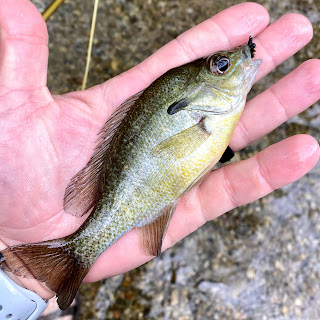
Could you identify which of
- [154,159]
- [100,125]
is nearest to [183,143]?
[154,159]

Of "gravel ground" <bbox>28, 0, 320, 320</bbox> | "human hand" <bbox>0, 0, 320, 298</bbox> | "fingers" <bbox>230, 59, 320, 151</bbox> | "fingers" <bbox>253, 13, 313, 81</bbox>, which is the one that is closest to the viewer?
"human hand" <bbox>0, 0, 320, 298</bbox>

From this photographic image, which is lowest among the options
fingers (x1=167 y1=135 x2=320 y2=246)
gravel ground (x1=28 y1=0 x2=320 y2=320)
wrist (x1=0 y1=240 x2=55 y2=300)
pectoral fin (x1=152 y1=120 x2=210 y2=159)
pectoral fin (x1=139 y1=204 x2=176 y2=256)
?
gravel ground (x1=28 y1=0 x2=320 y2=320)

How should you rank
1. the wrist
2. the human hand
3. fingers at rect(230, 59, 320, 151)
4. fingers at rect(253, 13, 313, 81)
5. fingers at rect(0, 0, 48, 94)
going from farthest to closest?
fingers at rect(253, 13, 313, 81) < fingers at rect(230, 59, 320, 151) < the wrist < the human hand < fingers at rect(0, 0, 48, 94)

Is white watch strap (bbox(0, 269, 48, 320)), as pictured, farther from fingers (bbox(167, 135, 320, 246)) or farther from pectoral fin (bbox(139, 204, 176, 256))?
fingers (bbox(167, 135, 320, 246))

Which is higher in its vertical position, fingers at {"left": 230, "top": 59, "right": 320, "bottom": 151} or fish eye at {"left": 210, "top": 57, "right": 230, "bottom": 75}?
fish eye at {"left": 210, "top": 57, "right": 230, "bottom": 75}

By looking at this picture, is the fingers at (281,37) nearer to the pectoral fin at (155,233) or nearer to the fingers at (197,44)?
the fingers at (197,44)

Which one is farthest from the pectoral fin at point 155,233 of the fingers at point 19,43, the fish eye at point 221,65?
the fingers at point 19,43

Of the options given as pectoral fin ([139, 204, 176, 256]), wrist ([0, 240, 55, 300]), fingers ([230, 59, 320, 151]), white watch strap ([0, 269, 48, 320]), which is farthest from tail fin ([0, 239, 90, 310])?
fingers ([230, 59, 320, 151])

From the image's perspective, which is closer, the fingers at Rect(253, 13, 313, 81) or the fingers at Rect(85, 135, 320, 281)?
the fingers at Rect(85, 135, 320, 281)
